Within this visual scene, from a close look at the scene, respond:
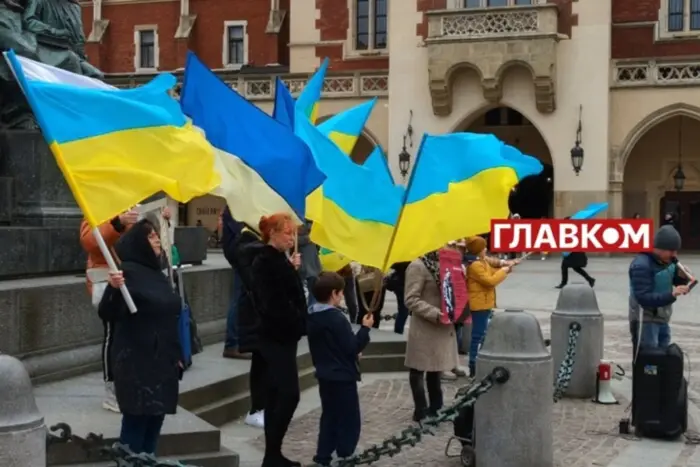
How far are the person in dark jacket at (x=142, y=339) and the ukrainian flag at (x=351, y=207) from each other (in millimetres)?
1783

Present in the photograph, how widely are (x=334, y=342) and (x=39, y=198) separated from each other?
4523 mm

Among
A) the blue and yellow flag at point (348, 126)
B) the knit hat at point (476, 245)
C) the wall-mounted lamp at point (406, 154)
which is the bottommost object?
the knit hat at point (476, 245)

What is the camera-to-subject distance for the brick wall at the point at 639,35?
105 feet

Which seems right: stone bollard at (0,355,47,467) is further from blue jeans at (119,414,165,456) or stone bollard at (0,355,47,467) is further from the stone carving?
the stone carving

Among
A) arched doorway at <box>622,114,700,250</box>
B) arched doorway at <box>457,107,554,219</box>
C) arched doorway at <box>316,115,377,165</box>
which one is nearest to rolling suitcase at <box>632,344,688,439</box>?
arched doorway at <box>316,115,377,165</box>

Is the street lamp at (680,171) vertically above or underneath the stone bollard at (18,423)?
above

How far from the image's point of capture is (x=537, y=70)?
2962cm

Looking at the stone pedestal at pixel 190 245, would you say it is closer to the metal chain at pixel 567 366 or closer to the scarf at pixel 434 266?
the scarf at pixel 434 266

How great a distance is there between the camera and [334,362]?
20.8ft

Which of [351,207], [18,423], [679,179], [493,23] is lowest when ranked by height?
[18,423]

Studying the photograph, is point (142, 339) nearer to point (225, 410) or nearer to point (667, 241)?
point (225, 410)

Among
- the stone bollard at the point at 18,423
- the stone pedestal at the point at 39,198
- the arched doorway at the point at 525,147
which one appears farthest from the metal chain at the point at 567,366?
the arched doorway at the point at 525,147

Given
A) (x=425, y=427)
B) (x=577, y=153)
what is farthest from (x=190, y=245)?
(x=577, y=153)

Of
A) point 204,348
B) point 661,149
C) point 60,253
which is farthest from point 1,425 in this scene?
point 661,149
